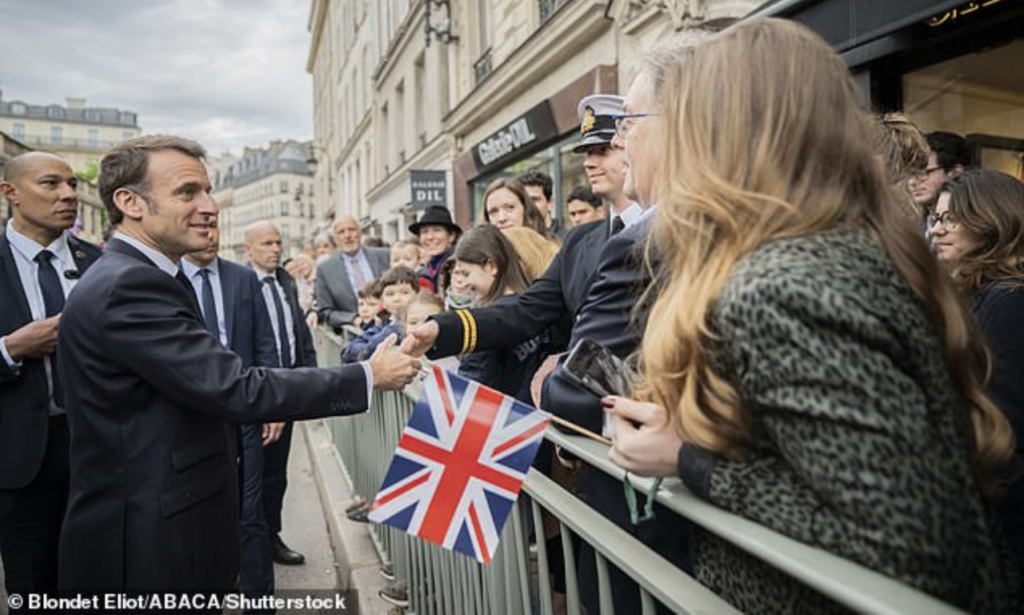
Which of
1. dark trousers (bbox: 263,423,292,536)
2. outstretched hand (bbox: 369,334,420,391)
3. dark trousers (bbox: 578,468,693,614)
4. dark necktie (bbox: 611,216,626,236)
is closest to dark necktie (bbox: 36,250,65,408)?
dark trousers (bbox: 263,423,292,536)

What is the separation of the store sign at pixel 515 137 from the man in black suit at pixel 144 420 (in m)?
8.10

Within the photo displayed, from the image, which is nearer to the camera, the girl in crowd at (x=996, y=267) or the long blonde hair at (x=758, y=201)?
the long blonde hair at (x=758, y=201)

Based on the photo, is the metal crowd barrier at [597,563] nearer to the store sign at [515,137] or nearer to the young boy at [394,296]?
the young boy at [394,296]

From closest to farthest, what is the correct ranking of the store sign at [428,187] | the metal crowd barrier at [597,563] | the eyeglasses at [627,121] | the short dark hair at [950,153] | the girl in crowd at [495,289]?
the metal crowd barrier at [597,563] < the eyeglasses at [627,121] < the girl in crowd at [495,289] < the short dark hair at [950,153] < the store sign at [428,187]

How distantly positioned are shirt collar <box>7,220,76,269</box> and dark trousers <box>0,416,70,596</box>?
80 centimetres

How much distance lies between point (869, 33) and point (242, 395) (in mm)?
4087

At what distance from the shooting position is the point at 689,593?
1138 millimetres

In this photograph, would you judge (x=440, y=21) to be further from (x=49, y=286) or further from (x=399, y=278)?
(x=49, y=286)

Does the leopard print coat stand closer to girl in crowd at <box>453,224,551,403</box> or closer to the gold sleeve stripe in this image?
the gold sleeve stripe

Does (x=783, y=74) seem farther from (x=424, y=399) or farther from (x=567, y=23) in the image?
(x=567, y=23)

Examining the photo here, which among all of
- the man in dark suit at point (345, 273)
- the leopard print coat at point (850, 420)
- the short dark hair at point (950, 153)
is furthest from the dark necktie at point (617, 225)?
the man in dark suit at point (345, 273)

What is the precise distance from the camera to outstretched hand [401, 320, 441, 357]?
2.53 m

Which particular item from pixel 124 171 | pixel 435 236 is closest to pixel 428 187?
pixel 435 236

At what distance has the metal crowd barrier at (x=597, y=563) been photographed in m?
0.85
